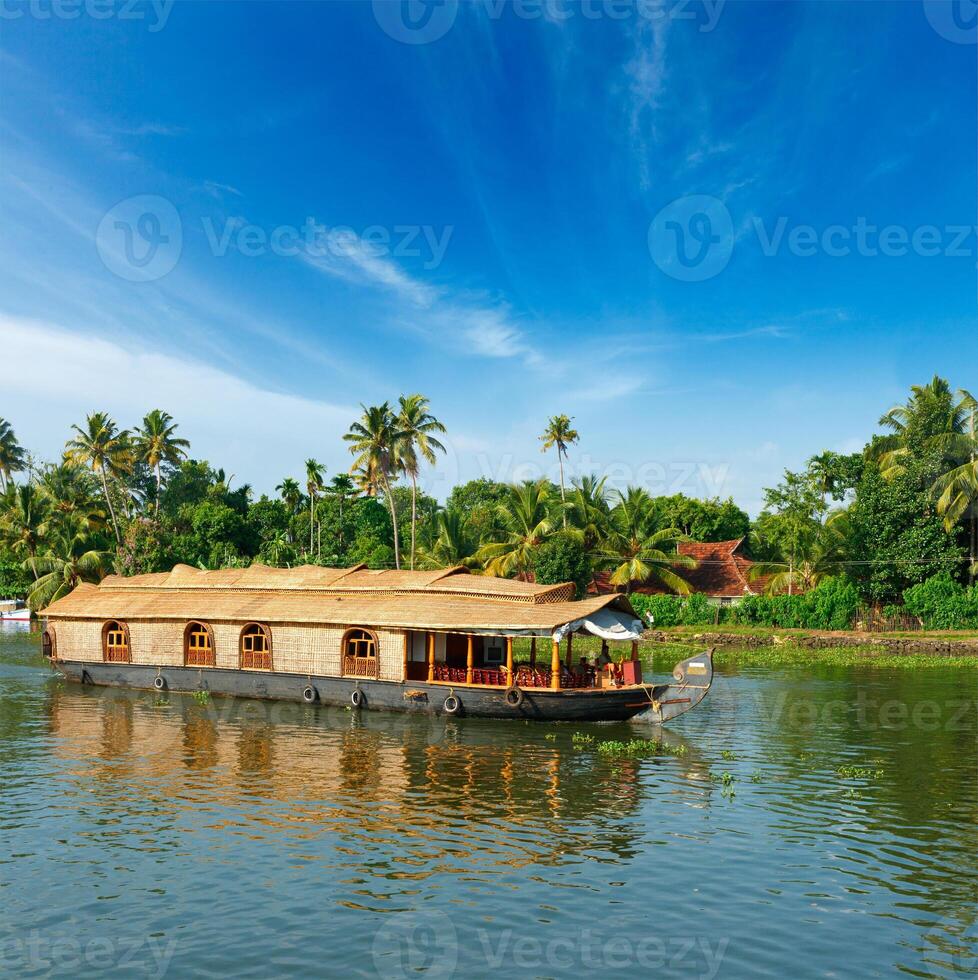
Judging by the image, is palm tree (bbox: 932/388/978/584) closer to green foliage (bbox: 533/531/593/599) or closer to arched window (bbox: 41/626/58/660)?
green foliage (bbox: 533/531/593/599)

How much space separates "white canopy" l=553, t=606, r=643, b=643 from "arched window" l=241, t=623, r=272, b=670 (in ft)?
28.1

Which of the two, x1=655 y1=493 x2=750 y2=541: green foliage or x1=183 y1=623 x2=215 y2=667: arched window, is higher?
x1=655 y1=493 x2=750 y2=541: green foliage

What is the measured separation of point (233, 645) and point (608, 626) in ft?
35.9

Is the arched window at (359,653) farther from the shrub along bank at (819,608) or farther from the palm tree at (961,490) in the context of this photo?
the palm tree at (961,490)

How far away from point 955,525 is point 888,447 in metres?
10.5

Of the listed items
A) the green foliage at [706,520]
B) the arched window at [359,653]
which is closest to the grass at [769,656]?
the arched window at [359,653]

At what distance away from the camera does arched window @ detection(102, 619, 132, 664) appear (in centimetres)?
2805

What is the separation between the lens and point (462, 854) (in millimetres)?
11898

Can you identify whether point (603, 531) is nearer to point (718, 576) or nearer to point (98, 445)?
point (718, 576)

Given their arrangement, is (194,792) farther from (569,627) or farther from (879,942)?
(879,942)

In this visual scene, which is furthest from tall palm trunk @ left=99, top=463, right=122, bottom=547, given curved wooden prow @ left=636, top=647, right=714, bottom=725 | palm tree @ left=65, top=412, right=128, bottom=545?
curved wooden prow @ left=636, top=647, right=714, bottom=725

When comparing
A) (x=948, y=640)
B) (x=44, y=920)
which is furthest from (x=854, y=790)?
(x=948, y=640)

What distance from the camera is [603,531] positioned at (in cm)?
4634

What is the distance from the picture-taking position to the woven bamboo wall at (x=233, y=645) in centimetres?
2242
